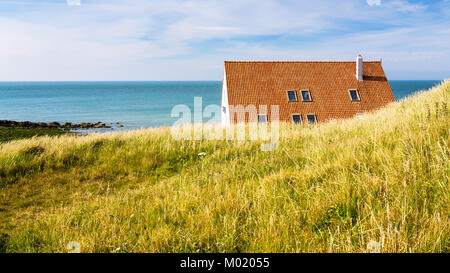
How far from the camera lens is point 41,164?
7113 mm

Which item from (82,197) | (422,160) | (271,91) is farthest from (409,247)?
(271,91)

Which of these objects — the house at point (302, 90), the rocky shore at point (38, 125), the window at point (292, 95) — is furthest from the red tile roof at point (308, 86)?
the rocky shore at point (38, 125)

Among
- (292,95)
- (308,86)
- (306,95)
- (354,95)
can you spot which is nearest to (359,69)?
(354,95)

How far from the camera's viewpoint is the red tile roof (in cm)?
2673

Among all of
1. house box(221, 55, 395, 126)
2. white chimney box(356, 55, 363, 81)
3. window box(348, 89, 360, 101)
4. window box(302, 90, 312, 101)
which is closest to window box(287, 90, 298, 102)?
house box(221, 55, 395, 126)

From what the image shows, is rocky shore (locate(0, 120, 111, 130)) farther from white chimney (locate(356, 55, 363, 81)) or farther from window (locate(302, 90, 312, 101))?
white chimney (locate(356, 55, 363, 81))

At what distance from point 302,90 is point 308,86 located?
0.86 metres

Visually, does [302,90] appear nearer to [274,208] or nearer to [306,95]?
[306,95]

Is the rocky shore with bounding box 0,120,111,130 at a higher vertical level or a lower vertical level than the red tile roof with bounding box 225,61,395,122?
lower

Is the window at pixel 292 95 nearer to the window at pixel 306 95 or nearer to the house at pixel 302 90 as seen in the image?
the house at pixel 302 90

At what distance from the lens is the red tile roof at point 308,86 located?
26.7 meters

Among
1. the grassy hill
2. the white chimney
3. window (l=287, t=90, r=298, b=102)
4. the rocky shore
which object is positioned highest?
the white chimney

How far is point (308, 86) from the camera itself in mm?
28047
